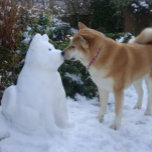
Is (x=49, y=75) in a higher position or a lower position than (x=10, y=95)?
higher

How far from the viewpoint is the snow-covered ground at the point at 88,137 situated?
101 inches

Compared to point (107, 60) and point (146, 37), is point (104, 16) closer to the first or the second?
point (146, 37)

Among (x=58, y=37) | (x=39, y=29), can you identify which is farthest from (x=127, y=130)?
(x=58, y=37)

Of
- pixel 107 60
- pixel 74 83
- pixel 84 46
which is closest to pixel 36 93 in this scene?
pixel 84 46

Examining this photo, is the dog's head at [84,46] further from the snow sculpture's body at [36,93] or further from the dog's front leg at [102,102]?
the dog's front leg at [102,102]

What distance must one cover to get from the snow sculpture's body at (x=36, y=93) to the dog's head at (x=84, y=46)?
27 cm

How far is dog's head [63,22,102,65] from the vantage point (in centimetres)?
284

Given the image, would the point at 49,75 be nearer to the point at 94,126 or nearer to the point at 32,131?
the point at 32,131

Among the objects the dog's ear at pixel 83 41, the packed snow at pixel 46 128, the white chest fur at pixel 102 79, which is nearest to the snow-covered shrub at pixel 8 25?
the packed snow at pixel 46 128

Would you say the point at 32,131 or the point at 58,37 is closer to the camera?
the point at 32,131

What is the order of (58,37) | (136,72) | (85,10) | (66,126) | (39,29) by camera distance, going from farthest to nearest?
(85,10) < (58,37) < (39,29) < (136,72) < (66,126)

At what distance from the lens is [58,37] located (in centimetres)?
645

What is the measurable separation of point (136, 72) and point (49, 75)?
120 centimetres

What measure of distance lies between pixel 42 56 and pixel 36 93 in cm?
42
